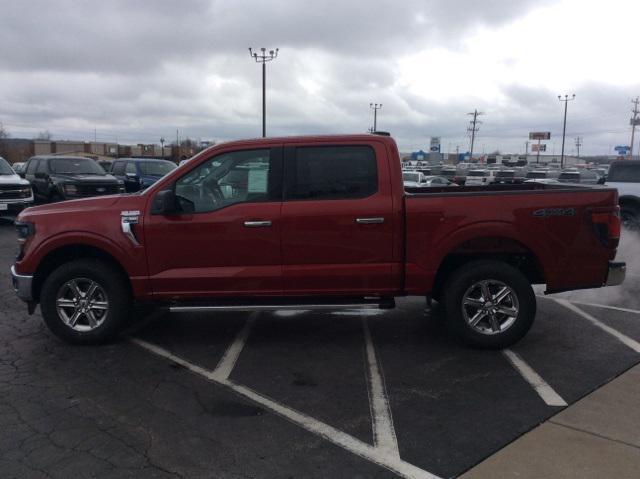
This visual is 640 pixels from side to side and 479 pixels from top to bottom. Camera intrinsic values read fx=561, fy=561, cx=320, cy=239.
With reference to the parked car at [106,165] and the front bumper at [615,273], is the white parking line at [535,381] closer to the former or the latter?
the front bumper at [615,273]

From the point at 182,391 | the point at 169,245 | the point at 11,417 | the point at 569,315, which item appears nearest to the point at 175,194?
the point at 169,245

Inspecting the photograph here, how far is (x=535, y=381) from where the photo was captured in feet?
15.0

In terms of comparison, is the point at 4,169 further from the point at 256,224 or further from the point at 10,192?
the point at 256,224

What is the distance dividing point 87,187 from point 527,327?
1309 centimetres

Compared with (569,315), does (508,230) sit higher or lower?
higher

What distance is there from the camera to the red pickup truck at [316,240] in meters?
5.09

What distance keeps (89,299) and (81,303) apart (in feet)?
0.27

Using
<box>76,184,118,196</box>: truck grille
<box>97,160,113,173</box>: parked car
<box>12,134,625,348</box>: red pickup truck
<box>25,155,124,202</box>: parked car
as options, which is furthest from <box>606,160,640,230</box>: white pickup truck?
<box>97,160,113,173</box>: parked car

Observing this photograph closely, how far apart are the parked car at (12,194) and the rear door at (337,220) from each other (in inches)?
459

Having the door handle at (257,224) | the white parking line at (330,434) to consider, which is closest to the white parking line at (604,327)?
the white parking line at (330,434)

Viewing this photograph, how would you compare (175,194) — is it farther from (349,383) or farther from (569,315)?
(569,315)

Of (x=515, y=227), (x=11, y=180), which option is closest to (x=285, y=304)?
(x=515, y=227)

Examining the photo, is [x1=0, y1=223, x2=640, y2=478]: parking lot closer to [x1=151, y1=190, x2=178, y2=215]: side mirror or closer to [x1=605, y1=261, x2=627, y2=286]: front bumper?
[x1=605, y1=261, x2=627, y2=286]: front bumper

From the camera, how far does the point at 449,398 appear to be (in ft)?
13.9
